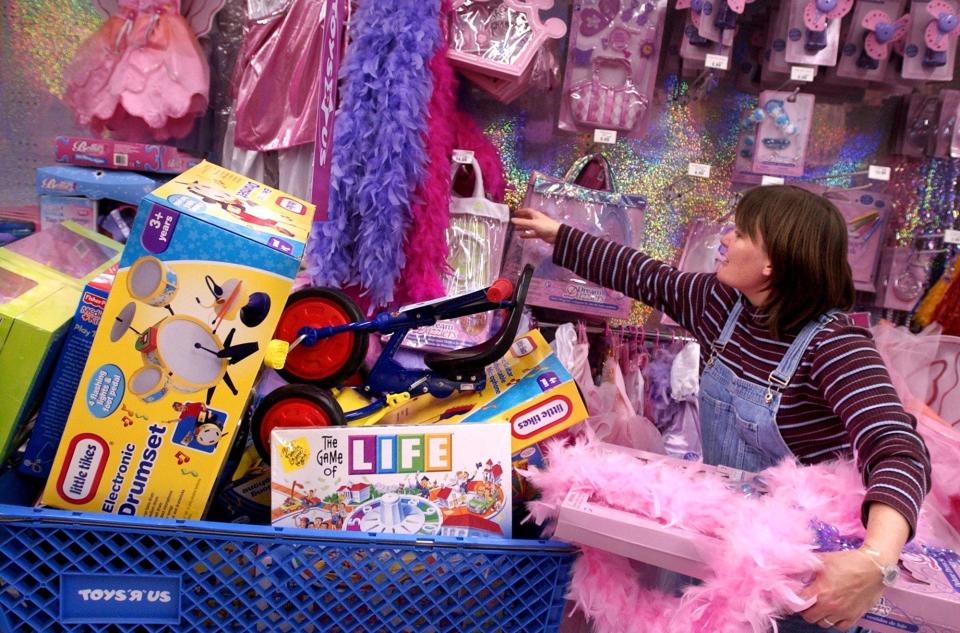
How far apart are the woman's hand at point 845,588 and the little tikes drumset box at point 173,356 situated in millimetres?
696

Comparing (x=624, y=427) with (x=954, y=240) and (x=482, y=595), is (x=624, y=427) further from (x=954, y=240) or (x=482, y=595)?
(x=954, y=240)

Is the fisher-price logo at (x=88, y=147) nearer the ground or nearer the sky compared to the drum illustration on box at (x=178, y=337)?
nearer the sky

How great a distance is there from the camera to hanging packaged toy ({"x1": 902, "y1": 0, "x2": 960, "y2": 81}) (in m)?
1.54

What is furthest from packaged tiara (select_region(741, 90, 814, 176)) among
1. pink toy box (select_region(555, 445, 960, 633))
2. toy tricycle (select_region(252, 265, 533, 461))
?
pink toy box (select_region(555, 445, 960, 633))

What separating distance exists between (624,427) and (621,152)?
0.85 metres

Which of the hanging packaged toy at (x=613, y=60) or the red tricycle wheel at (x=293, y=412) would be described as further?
the hanging packaged toy at (x=613, y=60)

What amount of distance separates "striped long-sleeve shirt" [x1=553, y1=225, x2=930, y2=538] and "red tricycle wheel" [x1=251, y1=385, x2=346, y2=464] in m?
0.57

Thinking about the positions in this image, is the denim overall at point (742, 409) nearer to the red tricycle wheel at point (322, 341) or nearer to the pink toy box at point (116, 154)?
the red tricycle wheel at point (322, 341)

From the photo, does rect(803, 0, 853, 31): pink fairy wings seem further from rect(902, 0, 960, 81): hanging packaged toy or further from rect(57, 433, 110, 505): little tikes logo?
rect(57, 433, 110, 505): little tikes logo

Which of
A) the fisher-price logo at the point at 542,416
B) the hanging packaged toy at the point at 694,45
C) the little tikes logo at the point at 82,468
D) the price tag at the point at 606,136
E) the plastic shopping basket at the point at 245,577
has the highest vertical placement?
the hanging packaged toy at the point at 694,45

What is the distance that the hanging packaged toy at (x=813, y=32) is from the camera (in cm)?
151

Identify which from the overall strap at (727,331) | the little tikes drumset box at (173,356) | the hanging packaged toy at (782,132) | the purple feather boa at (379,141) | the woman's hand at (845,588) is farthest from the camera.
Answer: the hanging packaged toy at (782,132)

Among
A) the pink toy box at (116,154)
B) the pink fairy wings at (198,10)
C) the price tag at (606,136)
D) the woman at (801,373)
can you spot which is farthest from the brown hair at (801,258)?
the pink fairy wings at (198,10)

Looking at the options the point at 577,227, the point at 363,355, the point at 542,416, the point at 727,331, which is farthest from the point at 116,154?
the point at 727,331
